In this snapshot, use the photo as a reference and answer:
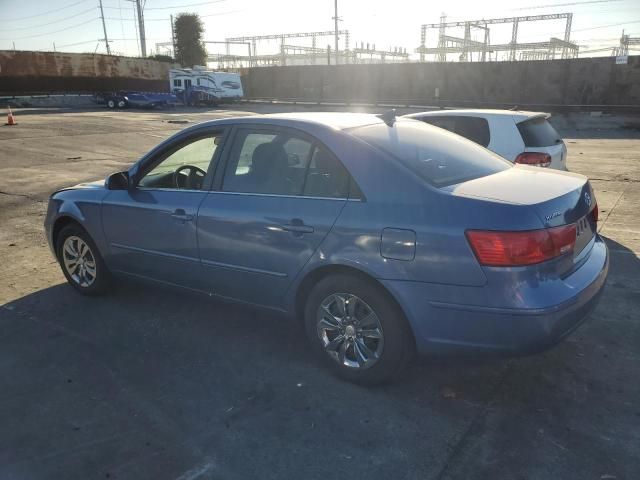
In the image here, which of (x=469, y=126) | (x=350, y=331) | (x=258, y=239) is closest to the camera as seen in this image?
(x=350, y=331)

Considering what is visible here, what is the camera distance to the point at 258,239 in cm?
341

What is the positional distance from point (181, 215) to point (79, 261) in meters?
1.59

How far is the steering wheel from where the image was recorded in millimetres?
3941

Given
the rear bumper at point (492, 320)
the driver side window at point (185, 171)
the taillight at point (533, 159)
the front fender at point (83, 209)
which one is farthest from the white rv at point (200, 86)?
the rear bumper at point (492, 320)

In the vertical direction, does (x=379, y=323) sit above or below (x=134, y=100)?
below

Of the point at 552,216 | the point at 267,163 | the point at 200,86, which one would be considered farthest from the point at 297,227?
the point at 200,86

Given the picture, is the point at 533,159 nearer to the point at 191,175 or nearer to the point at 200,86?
the point at 191,175

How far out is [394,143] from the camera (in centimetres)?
331

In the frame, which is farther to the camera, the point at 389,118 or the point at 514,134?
the point at 514,134

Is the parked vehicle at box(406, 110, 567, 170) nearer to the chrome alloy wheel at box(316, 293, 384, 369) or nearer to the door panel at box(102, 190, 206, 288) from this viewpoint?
the door panel at box(102, 190, 206, 288)

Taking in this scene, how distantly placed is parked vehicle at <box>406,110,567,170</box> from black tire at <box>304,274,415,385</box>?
379 centimetres

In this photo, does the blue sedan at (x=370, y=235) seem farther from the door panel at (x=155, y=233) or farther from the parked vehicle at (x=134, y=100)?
the parked vehicle at (x=134, y=100)

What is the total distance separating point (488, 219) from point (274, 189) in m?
1.45

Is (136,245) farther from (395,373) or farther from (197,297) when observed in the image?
(395,373)
